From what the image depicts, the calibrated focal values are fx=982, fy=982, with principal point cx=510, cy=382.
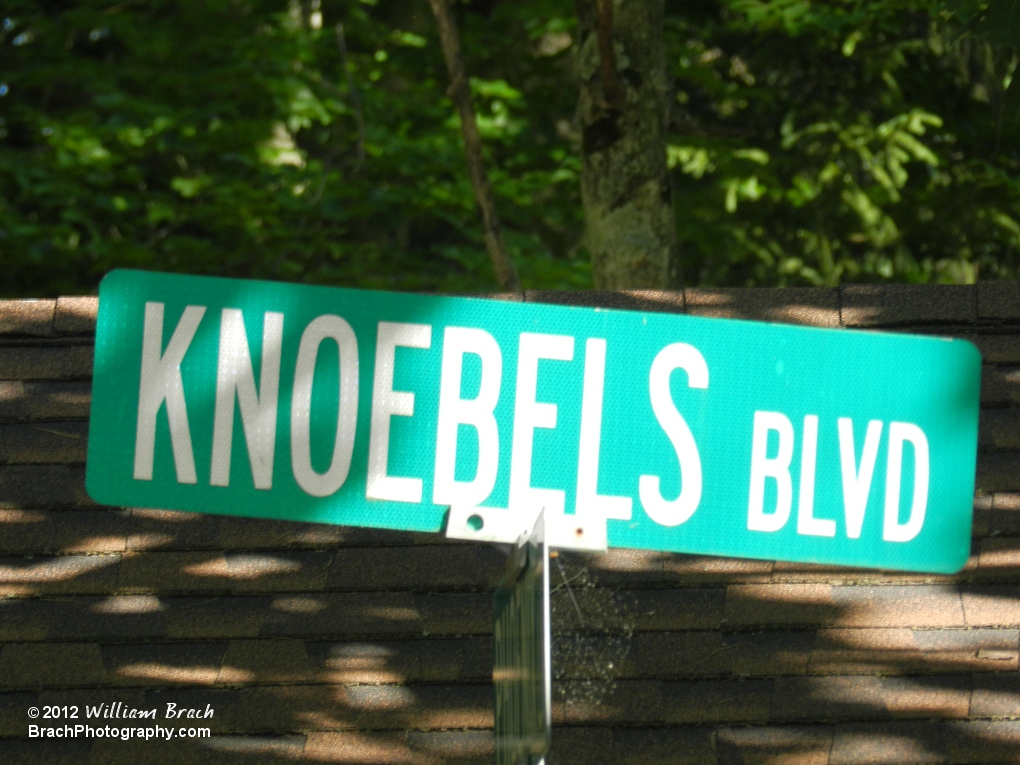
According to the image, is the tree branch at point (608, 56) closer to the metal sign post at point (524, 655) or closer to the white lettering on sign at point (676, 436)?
the white lettering on sign at point (676, 436)

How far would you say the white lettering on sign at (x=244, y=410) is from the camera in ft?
4.34

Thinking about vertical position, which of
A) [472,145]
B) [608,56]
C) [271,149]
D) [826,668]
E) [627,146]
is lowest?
[826,668]

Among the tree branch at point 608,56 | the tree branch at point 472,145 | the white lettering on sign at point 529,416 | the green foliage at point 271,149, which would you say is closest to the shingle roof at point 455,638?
the white lettering on sign at point 529,416

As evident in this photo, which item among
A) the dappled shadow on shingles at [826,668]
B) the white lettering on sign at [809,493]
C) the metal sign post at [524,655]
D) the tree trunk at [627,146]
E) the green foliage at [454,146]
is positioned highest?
the green foliage at [454,146]

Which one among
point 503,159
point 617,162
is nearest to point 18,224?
point 503,159

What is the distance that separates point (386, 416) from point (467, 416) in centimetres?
11

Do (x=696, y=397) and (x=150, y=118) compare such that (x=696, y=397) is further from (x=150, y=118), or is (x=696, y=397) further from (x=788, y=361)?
(x=150, y=118)

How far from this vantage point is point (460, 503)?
1.30 meters

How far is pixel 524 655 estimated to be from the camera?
1105 mm

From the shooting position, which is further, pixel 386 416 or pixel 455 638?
pixel 455 638

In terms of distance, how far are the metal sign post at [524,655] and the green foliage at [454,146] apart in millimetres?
4204

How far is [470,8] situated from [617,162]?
17.1 feet

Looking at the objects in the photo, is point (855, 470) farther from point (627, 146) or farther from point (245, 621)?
point (627, 146)

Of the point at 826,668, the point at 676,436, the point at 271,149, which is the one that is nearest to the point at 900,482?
the point at 676,436
